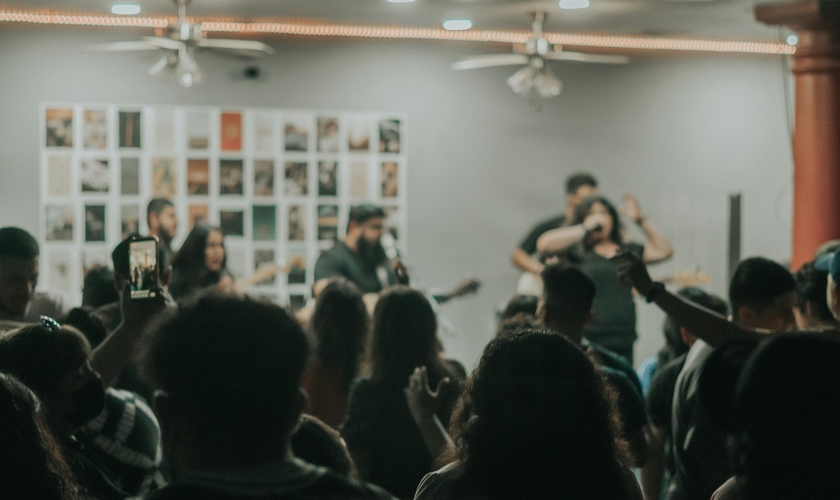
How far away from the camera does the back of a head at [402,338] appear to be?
2568mm

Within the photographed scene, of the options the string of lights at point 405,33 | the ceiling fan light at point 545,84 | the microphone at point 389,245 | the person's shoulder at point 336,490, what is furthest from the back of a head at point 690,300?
the string of lights at point 405,33

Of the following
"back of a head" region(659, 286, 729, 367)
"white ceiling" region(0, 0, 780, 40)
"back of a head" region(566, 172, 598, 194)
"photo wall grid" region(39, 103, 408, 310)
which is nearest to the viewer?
"back of a head" region(659, 286, 729, 367)

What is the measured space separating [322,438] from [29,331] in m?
0.61

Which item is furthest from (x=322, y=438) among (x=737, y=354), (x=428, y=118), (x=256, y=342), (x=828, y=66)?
(x=428, y=118)

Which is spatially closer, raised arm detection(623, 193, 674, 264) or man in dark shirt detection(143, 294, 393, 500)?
man in dark shirt detection(143, 294, 393, 500)

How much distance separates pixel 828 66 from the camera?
544 cm

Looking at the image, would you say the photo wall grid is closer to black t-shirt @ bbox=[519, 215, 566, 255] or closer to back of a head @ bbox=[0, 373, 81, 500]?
black t-shirt @ bbox=[519, 215, 566, 255]

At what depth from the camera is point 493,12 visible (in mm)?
6102

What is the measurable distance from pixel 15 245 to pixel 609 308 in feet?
9.83

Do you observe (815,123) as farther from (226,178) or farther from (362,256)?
(226,178)

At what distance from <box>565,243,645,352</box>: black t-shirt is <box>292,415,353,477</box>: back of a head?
3.17 meters

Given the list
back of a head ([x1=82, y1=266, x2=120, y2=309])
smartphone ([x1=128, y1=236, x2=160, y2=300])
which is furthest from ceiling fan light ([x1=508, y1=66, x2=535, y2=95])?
smartphone ([x1=128, y1=236, x2=160, y2=300])

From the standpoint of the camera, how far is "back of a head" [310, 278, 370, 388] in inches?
112

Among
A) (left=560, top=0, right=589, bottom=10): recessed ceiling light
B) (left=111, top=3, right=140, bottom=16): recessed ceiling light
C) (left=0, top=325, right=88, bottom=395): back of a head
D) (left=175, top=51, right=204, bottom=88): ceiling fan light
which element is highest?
(left=560, top=0, right=589, bottom=10): recessed ceiling light
